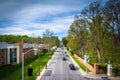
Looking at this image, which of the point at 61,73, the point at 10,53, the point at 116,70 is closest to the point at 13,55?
the point at 10,53

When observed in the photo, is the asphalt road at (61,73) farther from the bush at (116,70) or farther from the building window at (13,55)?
the building window at (13,55)

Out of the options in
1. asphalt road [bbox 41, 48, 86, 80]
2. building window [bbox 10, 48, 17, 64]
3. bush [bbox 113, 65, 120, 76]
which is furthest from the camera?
building window [bbox 10, 48, 17, 64]

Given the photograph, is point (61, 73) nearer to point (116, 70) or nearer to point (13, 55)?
point (116, 70)

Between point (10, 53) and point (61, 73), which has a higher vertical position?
point (10, 53)

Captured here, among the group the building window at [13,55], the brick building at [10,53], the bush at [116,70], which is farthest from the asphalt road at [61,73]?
the building window at [13,55]

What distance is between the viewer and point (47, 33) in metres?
143

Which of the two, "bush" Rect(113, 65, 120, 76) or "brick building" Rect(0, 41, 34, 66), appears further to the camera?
"brick building" Rect(0, 41, 34, 66)

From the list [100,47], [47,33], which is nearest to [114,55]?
[100,47]

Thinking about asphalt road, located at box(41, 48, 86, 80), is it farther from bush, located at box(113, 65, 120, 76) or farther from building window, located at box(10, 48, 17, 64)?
building window, located at box(10, 48, 17, 64)

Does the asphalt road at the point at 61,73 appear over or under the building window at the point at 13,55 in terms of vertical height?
under

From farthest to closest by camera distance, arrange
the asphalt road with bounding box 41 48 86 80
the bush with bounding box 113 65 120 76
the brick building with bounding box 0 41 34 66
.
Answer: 1. the brick building with bounding box 0 41 34 66
2. the bush with bounding box 113 65 120 76
3. the asphalt road with bounding box 41 48 86 80

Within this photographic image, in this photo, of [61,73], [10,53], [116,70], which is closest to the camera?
[116,70]

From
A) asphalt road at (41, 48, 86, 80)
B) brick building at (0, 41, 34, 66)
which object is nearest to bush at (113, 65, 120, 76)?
asphalt road at (41, 48, 86, 80)

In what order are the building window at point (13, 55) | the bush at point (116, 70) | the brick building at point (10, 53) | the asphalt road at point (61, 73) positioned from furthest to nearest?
1. the building window at point (13, 55)
2. the brick building at point (10, 53)
3. the bush at point (116, 70)
4. the asphalt road at point (61, 73)
